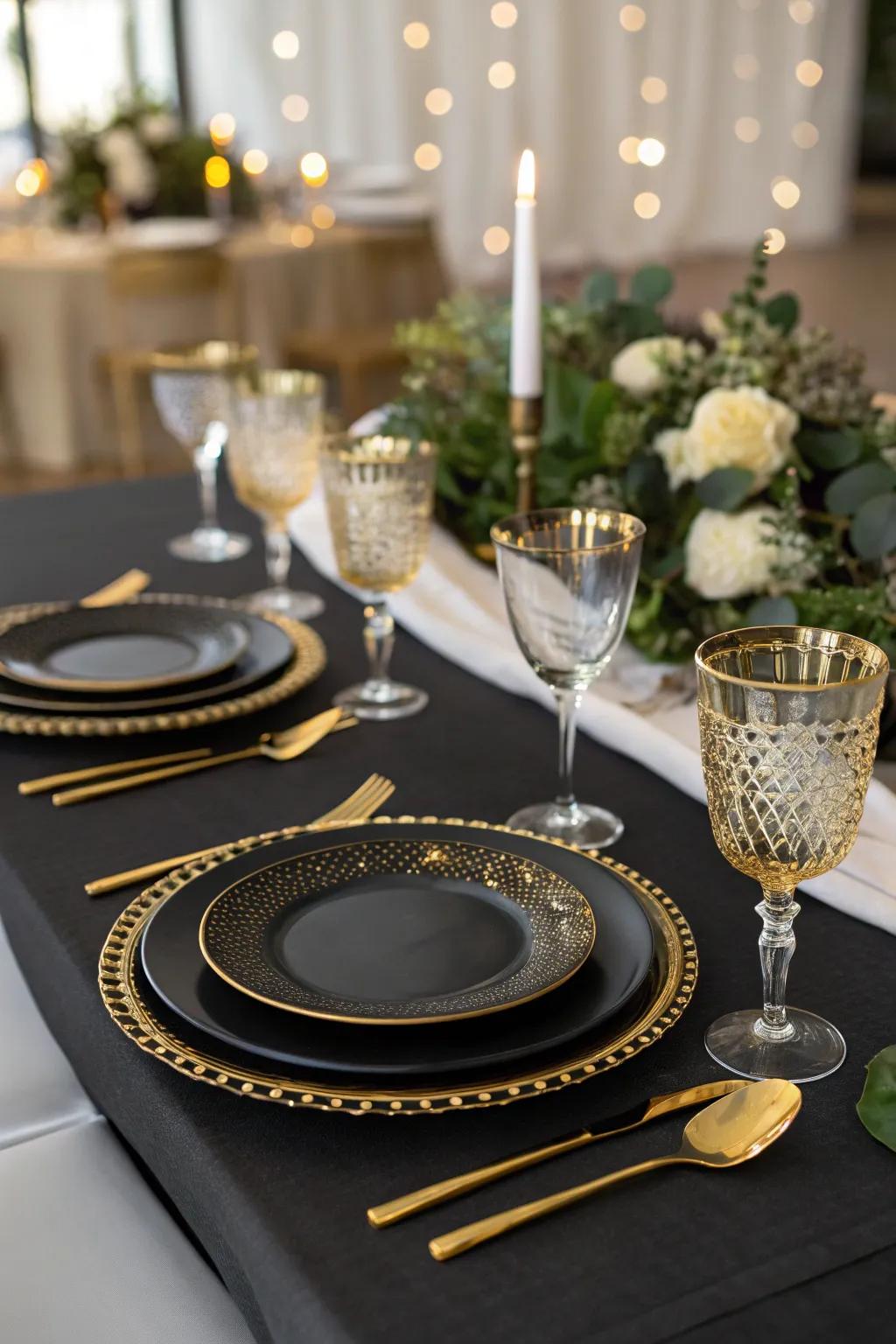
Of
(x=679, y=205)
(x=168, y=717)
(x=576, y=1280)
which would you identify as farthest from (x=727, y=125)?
(x=576, y=1280)

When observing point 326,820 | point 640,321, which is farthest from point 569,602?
point 640,321

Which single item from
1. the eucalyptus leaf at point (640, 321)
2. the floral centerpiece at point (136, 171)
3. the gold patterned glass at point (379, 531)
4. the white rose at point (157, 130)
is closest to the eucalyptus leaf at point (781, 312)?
the eucalyptus leaf at point (640, 321)

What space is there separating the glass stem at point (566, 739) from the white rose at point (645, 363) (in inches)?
18.4

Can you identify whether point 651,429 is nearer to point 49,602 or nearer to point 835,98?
point 49,602

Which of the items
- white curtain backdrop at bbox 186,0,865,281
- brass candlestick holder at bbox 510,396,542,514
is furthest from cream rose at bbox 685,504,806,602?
white curtain backdrop at bbox 186,0,865,281

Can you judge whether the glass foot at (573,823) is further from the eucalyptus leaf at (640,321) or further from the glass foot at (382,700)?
the eucalyptus leaf at (640,321)

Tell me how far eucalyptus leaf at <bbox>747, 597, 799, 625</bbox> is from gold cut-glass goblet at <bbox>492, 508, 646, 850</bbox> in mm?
250

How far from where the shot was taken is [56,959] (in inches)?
33.3

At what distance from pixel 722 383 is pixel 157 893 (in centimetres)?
72

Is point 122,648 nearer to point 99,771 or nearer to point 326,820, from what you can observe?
point 99,771

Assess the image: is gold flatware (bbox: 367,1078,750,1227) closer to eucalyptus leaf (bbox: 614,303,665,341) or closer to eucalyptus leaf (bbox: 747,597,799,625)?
eucalyptus leaf (bbox: 747,597,799,625)

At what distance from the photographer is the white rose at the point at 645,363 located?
1322 mm

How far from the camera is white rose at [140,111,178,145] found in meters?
5.23

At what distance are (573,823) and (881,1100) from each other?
1.12 ft
